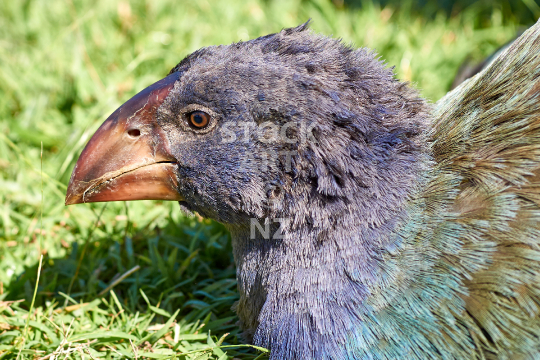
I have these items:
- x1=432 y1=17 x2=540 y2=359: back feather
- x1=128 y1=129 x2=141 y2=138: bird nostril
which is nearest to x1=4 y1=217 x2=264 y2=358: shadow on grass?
x1=128 y1=129 x2=141 y2=138: bird nostril

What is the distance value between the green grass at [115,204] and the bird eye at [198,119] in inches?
32.3

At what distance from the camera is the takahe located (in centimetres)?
171

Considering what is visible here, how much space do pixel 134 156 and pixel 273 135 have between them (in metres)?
0.54

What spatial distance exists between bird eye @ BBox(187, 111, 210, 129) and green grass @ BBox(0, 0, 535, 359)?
0.82 meters

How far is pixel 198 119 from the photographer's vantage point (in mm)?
1926

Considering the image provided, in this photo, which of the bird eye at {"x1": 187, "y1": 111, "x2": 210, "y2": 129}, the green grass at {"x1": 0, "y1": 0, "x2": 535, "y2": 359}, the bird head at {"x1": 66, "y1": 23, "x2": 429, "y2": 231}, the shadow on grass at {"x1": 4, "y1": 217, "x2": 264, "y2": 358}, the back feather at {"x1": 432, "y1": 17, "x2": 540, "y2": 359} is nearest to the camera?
the back feather at {"x1": 432, "y1": 17, "x2": 540, "y2": 359}

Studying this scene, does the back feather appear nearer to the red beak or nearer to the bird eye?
the bird eye

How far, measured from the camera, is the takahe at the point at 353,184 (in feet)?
5.60

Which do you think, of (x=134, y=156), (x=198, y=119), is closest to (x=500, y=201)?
(x=198, y=119)

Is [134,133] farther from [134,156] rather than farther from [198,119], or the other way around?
[198,119]

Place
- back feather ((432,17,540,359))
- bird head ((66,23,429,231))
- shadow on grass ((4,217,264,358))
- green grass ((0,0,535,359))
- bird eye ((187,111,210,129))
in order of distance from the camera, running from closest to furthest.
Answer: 1. back feather ((432,17,540,359))
2. bird head ((66,23,429,231))
3. bird eye ((187,111,210,129))
4. green grass ((0,0,535,359))
5. shadow on grass ((4,217,264,358))

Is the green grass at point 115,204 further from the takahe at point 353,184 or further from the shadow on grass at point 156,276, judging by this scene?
the takahe at point 353,184

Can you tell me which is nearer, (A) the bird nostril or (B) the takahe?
(B) the takahe

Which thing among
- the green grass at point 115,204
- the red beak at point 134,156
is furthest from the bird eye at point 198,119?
the green grass at point 115,204
